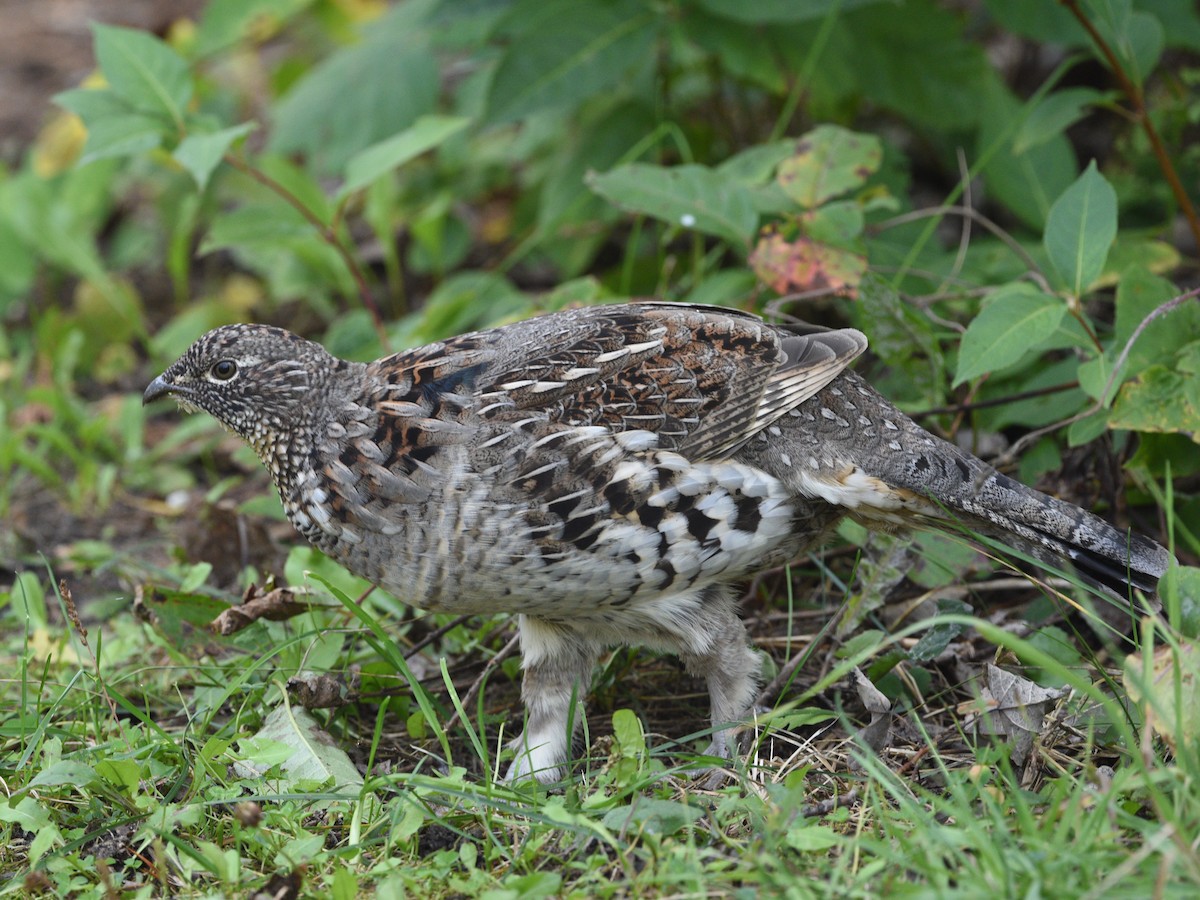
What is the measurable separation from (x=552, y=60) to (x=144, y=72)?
1.65m

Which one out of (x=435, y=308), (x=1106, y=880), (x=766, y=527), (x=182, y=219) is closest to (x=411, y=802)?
(x=766, y=527)

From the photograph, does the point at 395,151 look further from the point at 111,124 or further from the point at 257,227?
the point at 111,124

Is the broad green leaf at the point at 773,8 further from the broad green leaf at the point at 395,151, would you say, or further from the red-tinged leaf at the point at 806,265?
the broad green leaf at the point at 395,151

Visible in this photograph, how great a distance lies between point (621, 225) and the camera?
676cm

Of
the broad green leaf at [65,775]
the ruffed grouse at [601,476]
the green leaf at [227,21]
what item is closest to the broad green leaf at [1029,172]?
the ruffed grouse at [601,476]

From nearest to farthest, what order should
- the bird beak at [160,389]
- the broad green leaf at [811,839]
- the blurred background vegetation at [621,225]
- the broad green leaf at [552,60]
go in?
the broad green leaf at [811,839], the bird beak at [160,389], the blurred background vegetation at [621,225], the broad green leaf at [552,60]

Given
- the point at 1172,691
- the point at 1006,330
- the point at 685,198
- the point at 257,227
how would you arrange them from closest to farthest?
the point at 1172,691
the point at 1006,330
the point at 685,198
the point at 257,227

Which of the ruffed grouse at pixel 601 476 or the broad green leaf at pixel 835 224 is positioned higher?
the broad green leaf at pixel 835 224

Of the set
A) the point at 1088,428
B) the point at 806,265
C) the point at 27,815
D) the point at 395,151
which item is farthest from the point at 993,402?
the point at 27,815

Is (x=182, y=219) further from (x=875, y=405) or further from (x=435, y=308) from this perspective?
(x=875, y=405)

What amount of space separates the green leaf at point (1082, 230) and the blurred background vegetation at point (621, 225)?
1 cm

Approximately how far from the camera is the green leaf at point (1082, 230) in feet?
12.3

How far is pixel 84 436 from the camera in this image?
5867 millimetres

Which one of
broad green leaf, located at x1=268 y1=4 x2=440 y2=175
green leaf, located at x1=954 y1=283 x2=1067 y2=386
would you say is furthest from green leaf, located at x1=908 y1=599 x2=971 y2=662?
broad green leaf, located at x1=268 y1=4 x2=440 y2=175
